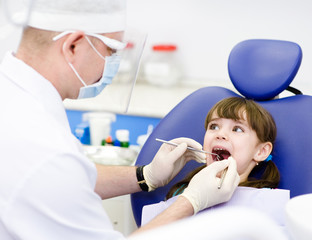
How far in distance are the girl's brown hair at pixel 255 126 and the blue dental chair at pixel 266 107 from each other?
0.11 feet

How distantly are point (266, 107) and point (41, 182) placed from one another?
0.94 meters

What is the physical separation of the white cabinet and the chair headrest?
0.70m

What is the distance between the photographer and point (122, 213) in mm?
1966

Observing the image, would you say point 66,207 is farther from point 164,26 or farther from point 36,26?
point 164,26

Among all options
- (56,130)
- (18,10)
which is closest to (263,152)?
(56,130)

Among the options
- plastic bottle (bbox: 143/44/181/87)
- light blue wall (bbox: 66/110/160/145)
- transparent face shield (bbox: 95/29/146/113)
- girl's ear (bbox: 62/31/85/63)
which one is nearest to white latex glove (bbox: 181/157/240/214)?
transparent face shield (bbox: 95/29/146/113)

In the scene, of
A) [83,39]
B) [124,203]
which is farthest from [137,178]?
[83,39]

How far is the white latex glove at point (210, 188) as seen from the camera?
49.6 inches

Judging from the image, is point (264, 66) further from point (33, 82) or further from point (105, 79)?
point (33, 82)

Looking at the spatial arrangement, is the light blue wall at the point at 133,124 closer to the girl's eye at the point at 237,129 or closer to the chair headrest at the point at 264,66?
the chair headrest at the point at 264,66

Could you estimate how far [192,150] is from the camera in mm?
1509

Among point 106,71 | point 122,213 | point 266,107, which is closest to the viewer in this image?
point 106,71

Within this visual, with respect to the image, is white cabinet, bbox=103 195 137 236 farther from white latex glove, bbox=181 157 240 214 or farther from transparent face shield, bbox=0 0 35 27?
transparent face shield, bbox=0 0 35 27

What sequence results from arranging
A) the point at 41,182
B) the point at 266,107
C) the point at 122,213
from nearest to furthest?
1. the point at 41,182
2. the point at 266,107
3. the point at 122,213
